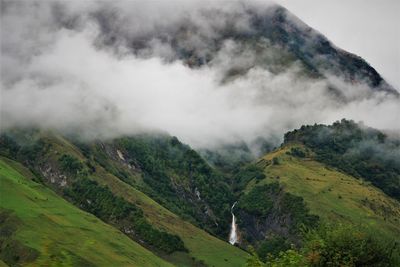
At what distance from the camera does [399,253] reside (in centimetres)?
8062

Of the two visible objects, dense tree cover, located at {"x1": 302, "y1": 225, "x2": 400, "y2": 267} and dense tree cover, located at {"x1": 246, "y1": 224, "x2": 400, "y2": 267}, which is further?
dense tree cover, located at {"x1": 302, "y1": 225, "x2": 400, "y2": 267}

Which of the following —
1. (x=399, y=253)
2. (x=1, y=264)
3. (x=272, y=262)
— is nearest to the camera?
(x=272, y=262)

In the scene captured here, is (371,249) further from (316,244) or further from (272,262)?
(272,262)

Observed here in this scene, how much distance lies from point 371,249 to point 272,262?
14750 mm

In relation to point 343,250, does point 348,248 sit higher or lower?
higher

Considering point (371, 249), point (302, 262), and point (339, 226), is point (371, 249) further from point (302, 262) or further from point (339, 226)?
point (302, 262)

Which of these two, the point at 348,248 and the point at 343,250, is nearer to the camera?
the point at 343,250

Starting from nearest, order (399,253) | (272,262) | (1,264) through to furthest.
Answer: (272,262) < (399,253) < (1,264)

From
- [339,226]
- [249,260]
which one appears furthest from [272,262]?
[339,226]

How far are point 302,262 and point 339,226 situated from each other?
9.58 metres

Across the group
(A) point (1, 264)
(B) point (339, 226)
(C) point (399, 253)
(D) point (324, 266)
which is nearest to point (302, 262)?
(D) point (324, 266)

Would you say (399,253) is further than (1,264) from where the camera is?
No

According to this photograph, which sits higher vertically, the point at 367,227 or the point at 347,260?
the point at 367,227

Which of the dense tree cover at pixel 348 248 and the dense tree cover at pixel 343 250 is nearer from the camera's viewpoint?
the dense tree cover at pixel 343 250
